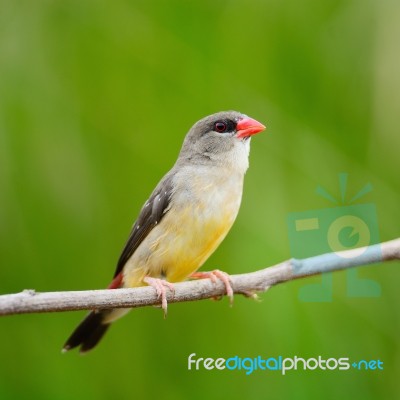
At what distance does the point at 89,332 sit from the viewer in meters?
2.04

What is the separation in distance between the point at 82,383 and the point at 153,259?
1.39ft

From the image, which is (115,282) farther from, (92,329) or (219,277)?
(219,277)

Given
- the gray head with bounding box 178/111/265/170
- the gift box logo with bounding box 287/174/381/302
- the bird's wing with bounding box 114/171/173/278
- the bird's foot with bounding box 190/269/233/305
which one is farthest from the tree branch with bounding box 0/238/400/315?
the gray head with bounding box 178/111/265/170

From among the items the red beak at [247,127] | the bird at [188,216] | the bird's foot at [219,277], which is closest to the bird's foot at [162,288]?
the bird at [188,216]

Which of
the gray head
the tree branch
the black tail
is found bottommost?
the black tail

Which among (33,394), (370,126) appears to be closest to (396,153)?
(370,126)

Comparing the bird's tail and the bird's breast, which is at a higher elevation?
the bird's breast

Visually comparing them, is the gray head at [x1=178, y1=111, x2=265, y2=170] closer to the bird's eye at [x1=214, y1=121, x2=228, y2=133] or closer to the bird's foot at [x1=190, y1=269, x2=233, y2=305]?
the bird's eye at [x1=214, y1=121, x2=228, y2=133]

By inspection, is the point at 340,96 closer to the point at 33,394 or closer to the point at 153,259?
the point at 153,259

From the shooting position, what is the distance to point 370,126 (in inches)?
82.4

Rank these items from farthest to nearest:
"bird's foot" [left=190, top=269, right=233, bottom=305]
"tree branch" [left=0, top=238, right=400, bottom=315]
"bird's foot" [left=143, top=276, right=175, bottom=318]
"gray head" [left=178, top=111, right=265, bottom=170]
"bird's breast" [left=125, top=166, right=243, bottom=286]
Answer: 1. "gray head" [left=178, top=111, right=265, bottom=170]
2. "bird's breast" [left=125, top=166, right=243, bottom=286]
3. "bird's foot" [left=190, top=269, right=233, bottom=305]
4. "bird's foot" [left=143, top=276, right=175, bottom=318]
5. "tree branch" [left=0, top=238, right=400, bottom=315]

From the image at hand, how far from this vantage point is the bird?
1.95m

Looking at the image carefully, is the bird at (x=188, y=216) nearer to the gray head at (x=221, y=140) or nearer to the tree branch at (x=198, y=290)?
the gray head at (x=221, y=140)

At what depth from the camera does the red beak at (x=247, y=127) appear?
198cm
